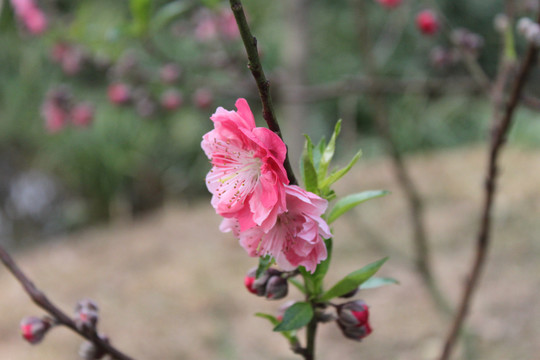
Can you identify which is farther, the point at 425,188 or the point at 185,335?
the point at 425,188

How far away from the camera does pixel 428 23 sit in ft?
3.25

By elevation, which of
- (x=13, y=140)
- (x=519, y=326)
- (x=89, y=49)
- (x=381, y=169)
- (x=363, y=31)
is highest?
(x=89, y=49)

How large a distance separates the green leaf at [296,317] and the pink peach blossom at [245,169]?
A: 0.07 metres

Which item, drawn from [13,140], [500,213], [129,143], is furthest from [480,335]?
[13,140]

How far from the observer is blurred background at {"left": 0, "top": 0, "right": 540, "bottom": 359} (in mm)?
1213

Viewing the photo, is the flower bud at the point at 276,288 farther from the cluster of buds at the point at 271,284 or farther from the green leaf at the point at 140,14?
the green leaf at the point at 140,14

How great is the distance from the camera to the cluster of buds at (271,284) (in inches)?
14.6

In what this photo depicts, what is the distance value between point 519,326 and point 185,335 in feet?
3.17

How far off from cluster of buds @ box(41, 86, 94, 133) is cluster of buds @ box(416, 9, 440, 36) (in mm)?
873

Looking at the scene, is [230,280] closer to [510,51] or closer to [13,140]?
[510,51]

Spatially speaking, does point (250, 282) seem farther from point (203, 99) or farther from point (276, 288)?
point (203, 99)

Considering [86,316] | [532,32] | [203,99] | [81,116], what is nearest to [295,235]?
[86,316]

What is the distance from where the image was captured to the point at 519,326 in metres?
1.26

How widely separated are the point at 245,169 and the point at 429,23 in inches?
29.6
